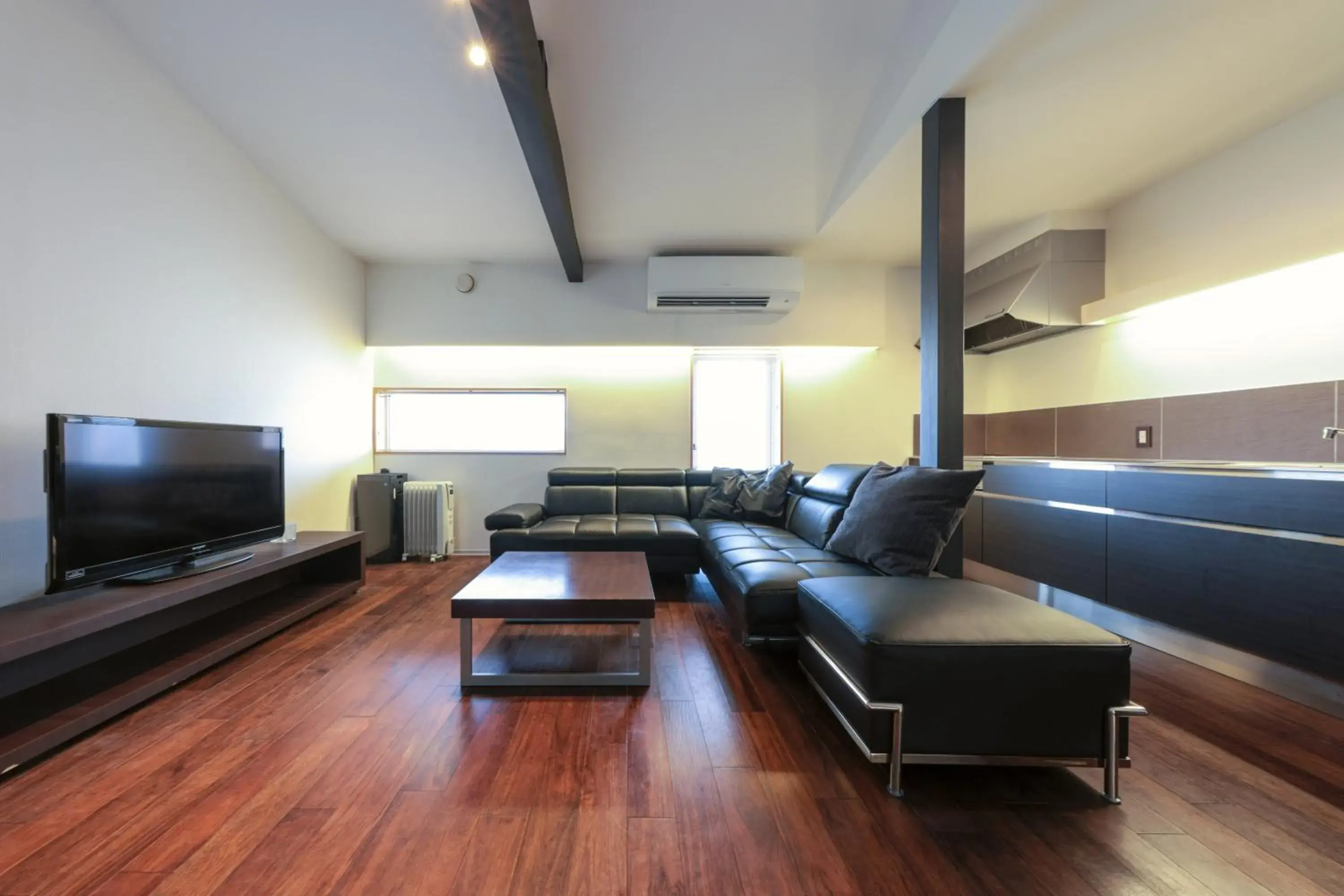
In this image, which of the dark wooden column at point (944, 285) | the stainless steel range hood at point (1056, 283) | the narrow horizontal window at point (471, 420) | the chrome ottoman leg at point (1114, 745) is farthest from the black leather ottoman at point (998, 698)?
the narrow horizontal window at point (471, 420)

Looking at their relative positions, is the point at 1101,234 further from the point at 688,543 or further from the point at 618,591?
the point at 618,591

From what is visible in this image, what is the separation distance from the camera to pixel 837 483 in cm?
278

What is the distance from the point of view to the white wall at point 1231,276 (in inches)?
80.1

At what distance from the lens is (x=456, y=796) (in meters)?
1.24

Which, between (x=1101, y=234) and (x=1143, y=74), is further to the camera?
(x=1101, y=234)

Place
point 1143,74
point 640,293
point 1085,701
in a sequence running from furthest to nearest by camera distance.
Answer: point 640,293
point 1143,74
point 1085,701

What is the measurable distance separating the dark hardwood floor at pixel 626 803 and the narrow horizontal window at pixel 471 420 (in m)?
2.60

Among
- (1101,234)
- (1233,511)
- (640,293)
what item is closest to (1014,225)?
(1101,234)

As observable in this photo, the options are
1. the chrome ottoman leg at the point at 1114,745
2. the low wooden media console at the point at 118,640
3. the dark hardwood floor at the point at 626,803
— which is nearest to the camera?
the dark hardwood floor at the point at 626,803

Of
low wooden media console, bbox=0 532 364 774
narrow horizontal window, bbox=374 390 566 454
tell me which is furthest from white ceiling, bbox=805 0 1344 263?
low wooden media console, bbox=0 532 364 774

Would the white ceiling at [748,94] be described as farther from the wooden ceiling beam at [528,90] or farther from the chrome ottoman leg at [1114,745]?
the chrome ottoman leg at [1114,745]

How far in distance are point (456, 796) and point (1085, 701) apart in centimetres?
170

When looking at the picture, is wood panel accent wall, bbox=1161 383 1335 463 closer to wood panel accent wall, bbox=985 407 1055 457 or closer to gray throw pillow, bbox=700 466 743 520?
wood panel accent wall, bbox=985 407 1055 457

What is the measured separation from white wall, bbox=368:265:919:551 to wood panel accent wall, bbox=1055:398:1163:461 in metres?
1.15
